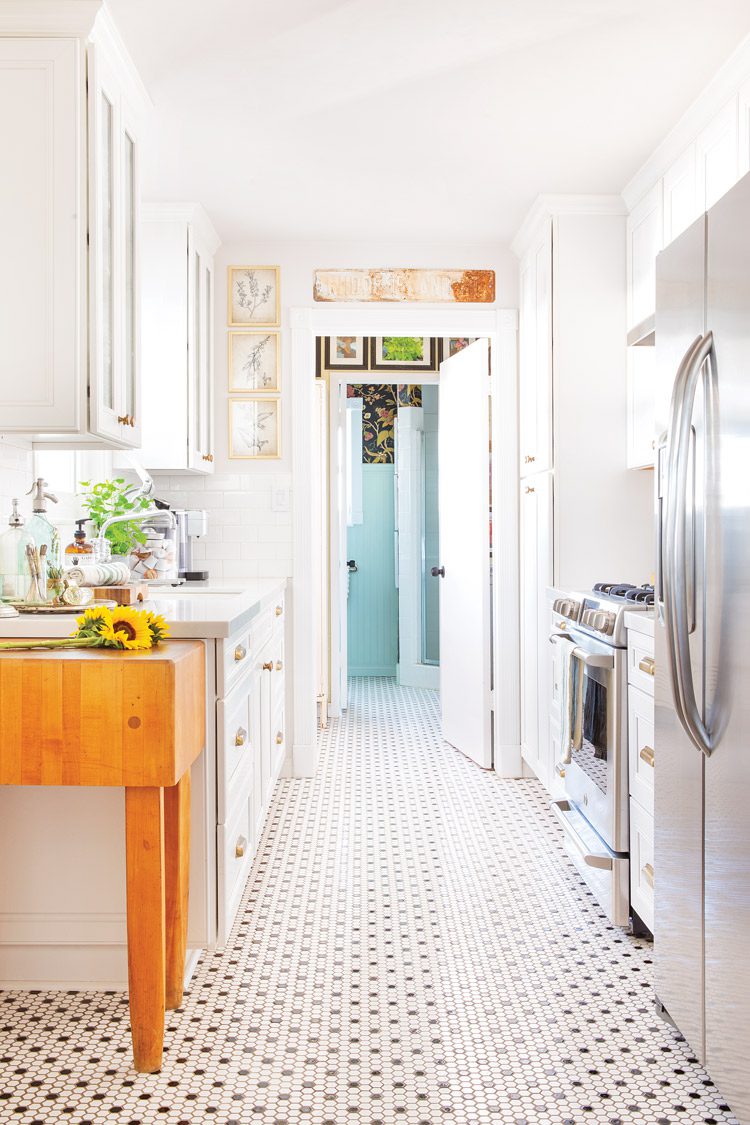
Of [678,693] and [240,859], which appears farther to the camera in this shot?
[240,859]

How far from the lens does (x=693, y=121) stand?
2.76 metres

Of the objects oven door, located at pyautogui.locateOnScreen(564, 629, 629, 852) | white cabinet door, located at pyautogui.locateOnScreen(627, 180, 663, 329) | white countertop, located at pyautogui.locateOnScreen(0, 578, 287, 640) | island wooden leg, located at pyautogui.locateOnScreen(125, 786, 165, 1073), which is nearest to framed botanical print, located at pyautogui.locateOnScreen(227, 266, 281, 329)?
white cabinet door, located at pyautogui.locateOnScreen(627, 180, 663, 329)

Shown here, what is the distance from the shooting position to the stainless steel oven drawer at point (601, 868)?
8.20ft

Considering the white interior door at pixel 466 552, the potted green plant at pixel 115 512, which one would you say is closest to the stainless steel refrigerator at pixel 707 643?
the potted green plant at pixel 115 512

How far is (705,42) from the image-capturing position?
7.82ft

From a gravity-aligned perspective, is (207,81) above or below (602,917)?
above

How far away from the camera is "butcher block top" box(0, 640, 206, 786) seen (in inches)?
68.4

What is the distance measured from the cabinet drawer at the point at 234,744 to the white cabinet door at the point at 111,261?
2.62 ft

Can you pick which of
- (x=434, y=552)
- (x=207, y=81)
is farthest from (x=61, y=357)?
(x=434, y=552)

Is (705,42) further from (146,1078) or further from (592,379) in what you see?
(146,1078)

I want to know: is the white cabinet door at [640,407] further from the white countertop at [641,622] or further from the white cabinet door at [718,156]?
the white countertop at [641,622]

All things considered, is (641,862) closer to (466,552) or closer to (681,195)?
(681,195)

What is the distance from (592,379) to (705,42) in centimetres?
133

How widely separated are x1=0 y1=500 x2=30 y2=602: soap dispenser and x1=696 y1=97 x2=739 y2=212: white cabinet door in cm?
214
